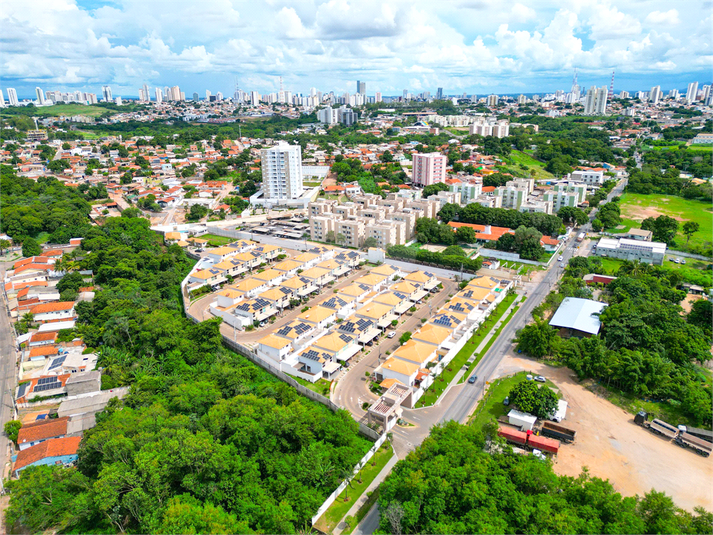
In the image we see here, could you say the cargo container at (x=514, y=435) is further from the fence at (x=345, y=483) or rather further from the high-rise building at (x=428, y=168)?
the high-rise building at (x=428, y=168)

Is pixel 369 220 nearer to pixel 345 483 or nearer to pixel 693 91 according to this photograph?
pixel 345 483

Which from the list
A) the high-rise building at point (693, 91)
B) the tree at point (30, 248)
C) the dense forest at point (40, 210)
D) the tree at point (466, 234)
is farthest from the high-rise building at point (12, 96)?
the high-rise building at point (693, 91)

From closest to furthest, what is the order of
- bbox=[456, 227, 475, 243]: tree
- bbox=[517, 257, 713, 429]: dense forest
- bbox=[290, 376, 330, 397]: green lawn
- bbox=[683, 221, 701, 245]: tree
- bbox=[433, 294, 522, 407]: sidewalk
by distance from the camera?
bbox=[517, 257, 713, 429]: dense forest < bbox=[290, 376, 330, 397]: green lawn < bbox=[433, 294, 522, 407]: sidewalk < bbox=[683, 221, 701, 245]: tree < bbox=[456, 227, 475, 243]: tree

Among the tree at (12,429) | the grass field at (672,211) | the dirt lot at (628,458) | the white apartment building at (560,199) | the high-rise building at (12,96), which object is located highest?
the high-rise building at (12,96)

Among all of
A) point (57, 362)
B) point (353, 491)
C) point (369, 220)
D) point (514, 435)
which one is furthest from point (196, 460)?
point (369, 220)

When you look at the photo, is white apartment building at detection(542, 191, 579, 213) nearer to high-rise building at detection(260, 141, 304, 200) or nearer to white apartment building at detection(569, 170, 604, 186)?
white apartment building at detection(569, 170, 604, 186)

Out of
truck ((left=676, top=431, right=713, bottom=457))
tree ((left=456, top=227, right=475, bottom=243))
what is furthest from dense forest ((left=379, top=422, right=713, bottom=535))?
tree ((left=456, top=227, right=475, bottom=243))
